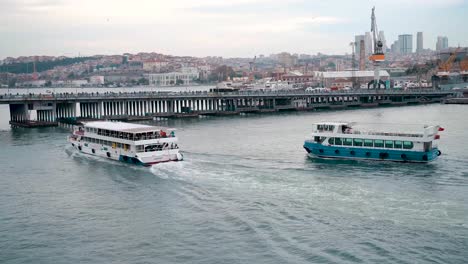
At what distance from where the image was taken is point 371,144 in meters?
33.8

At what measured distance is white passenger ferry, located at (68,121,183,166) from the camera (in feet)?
105

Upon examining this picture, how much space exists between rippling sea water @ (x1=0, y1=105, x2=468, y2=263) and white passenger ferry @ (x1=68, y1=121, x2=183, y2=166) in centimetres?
81

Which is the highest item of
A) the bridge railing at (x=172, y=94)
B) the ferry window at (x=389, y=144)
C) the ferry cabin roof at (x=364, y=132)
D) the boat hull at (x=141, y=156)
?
the bridge railing at (x=172, y=94)

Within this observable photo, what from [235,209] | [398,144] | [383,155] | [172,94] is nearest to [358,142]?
[383,155]

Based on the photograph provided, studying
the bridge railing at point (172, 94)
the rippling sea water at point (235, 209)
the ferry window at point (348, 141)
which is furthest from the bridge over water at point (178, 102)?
→ the ferry window at point (348, 141)

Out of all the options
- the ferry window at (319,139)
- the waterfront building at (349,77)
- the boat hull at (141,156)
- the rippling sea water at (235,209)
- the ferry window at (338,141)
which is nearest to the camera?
the rippling sea water at (235,209)

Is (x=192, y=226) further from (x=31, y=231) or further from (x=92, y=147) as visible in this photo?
(x=92, y=147)

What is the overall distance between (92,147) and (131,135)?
4.69 m

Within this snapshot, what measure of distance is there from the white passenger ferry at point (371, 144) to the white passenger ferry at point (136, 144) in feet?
26.7

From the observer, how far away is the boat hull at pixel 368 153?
3212 cm

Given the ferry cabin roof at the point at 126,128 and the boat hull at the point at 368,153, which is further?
the ferry cabin roof at the point at 126,128

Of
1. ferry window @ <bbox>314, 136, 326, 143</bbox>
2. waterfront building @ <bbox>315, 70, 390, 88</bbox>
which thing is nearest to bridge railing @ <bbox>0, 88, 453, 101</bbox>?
waterfront building @ <bbox>315, 70, 390, 88</bbox>

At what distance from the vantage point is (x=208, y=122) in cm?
6016

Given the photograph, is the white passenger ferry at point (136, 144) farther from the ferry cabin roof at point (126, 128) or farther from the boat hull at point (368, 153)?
the boat hull at point (368, 153)
